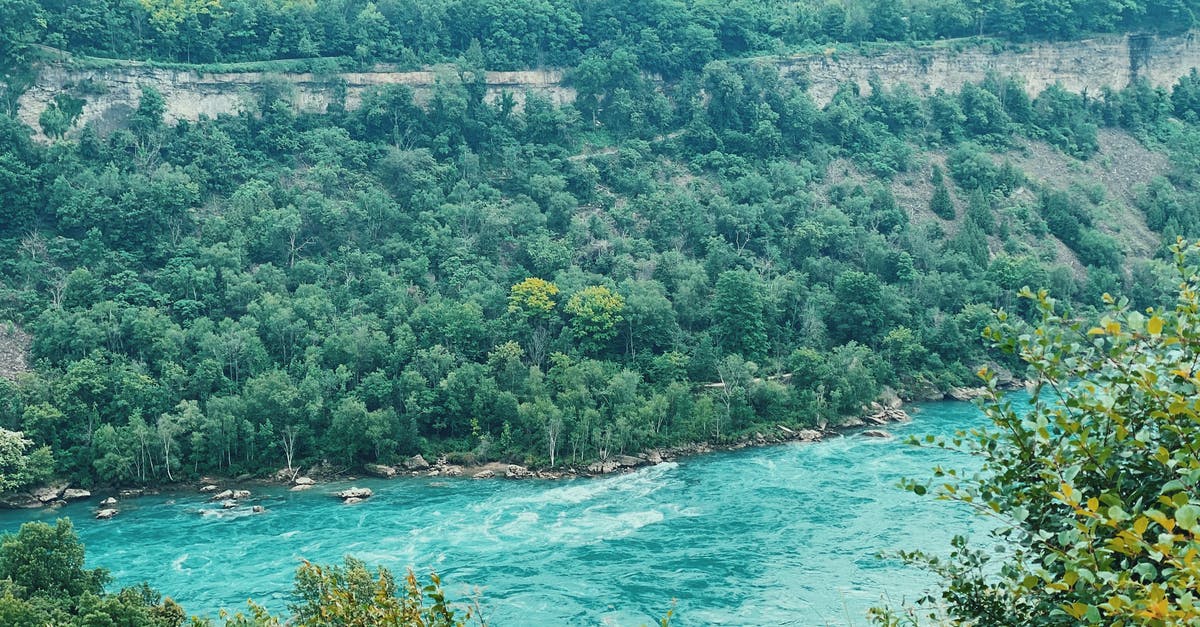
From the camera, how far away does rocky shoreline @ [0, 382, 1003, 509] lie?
128 ft

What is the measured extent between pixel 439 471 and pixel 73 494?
1344cm

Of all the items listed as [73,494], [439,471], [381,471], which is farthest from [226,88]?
[439,471]

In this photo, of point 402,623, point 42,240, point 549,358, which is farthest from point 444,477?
point 402,623

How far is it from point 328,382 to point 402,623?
121ft

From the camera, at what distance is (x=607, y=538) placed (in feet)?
111

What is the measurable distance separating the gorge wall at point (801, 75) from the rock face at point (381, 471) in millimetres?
25489

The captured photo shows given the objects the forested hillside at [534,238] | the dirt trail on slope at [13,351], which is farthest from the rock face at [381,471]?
the dirt trail on slope at [13,351]

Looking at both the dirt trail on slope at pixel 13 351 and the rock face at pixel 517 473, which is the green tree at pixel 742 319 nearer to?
the rock face at pixel 517 473

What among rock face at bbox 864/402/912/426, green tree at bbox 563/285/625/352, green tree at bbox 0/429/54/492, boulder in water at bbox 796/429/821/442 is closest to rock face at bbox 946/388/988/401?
rock face at bbox 864/402/912/426

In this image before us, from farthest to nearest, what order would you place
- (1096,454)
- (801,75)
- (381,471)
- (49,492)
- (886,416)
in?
(801,75) < (886,416) < (381,471) < (49,492) < (1096,454)

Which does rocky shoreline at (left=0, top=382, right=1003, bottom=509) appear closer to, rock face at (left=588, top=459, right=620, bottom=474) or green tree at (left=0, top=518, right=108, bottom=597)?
rock face at (left=588, top=459, right=620, bottom=474)

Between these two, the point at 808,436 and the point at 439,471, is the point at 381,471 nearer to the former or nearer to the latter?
the point at 439,471

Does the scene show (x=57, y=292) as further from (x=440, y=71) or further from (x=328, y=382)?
(x=440, y=71)

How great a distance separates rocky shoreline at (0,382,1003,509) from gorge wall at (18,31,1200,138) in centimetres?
2248
